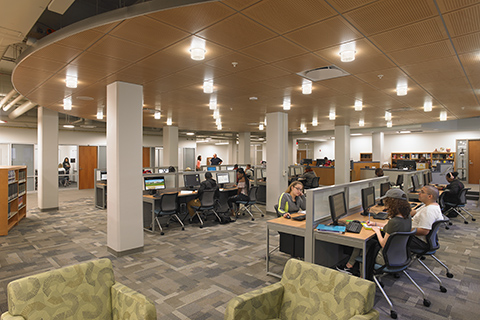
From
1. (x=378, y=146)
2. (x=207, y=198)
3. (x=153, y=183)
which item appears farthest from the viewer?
(x=378, y=146)

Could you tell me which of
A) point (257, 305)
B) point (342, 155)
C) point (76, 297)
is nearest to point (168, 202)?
point (76, 297)

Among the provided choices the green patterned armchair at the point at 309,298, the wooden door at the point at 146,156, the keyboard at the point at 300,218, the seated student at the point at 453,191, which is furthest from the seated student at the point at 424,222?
the wooden door at the point at 146,156

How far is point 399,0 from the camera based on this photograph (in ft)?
7.73

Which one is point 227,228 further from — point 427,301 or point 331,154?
point 331,154

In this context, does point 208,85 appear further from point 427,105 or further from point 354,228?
point 427,105

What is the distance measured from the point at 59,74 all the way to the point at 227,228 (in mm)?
4334

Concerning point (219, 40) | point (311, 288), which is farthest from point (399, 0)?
point (311, 288)

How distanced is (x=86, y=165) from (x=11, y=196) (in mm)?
8187

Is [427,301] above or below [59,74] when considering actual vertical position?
below

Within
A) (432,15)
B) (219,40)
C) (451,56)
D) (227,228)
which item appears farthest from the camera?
(227,228)

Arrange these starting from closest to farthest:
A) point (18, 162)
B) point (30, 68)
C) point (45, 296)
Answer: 1. point (45, 296)
2. point (30, 68)
3. point (18, 162)

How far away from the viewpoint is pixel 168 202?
20.2 ft

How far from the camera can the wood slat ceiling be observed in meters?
2.55

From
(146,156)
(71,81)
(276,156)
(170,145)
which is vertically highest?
(71,81)
